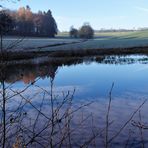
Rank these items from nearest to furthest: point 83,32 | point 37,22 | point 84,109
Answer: point 84,109 → point 37,22 → point 83,32

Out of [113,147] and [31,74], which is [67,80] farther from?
[113,147]

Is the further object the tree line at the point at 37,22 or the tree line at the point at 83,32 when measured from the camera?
the tree line at the point at 83,32

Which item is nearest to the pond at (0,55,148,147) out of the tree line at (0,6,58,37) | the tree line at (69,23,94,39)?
the tree line at (0,6,58,37)

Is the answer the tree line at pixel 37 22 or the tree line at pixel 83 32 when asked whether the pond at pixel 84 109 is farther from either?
the tree line at pixel 83 32

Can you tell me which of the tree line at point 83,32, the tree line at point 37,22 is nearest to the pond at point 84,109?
the tree line at point 37,22

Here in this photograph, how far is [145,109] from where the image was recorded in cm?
1192

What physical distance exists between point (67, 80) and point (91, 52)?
22381 mm

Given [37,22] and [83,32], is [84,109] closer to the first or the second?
[37,22]

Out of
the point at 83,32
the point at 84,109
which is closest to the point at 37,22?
the point at 83,32

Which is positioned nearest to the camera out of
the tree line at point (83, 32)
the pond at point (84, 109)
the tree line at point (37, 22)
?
the pond at point (84, 109)

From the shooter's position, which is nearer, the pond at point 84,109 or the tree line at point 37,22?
the pond at point 84,109

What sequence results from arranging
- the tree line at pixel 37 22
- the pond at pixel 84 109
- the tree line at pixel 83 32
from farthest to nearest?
1. the tree line at pixel 83 32
2. the tree line at pixel 37 22
3. the pond at pixel 84 109

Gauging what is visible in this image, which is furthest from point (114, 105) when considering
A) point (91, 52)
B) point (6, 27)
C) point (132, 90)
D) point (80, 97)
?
point (91, 52)

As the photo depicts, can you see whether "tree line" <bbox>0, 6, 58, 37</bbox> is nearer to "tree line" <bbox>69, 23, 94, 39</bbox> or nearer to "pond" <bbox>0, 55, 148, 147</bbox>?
"tree line" <bbox>69, 23, 94, 39</bbox>
